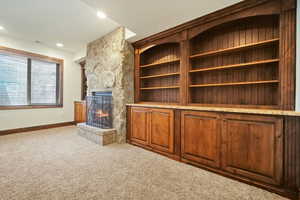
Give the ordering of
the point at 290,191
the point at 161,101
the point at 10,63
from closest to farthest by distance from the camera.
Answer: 1. the point at 290,191
2. the point at 161,101
3. the point at 10,63

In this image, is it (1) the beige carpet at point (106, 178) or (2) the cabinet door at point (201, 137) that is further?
(2) the cabinet door at point (201, 137)

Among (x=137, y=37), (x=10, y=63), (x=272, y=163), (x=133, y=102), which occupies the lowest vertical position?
(x=272, y=163)

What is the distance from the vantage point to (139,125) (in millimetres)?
3096

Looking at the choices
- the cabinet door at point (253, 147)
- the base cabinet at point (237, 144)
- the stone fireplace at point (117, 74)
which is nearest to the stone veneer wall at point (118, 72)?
the stone fireplace at point (117, 74)

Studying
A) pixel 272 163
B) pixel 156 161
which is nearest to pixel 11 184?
pixel 156 161

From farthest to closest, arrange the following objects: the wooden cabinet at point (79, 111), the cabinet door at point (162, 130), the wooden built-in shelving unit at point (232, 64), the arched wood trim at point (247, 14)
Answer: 1. the wooden cabinet at point (79, 111)
2. the cabinet door at point (162, 130)
3. the wooden built-in shelving unit at point (232, 64)
4. the arched wood trim at point (247, 14)

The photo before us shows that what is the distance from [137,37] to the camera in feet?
10.2

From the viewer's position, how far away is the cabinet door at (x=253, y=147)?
5.17 ft

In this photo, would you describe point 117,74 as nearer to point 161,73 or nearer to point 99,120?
point 161,73

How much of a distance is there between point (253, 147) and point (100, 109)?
3.42 meters

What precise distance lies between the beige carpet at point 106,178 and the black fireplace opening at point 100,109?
917mm

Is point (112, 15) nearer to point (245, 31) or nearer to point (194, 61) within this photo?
point (194, 61)

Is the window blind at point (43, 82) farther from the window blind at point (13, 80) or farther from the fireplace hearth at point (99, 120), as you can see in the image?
the fireplace hearth at point (99, 120)

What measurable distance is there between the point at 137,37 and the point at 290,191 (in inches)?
136
